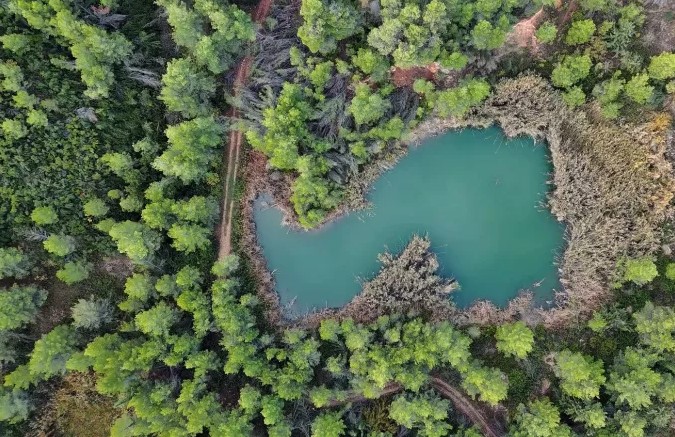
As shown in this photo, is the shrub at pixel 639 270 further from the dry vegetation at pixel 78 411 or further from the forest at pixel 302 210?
the dry vegetation at pixel 78 411

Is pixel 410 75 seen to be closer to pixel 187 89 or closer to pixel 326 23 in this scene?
pixel 326 23

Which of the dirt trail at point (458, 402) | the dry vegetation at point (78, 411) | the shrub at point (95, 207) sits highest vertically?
the shrub at point (95, 207)

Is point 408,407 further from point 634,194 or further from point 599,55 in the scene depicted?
point 599,55

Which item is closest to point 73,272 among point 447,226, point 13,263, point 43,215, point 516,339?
point 13,263

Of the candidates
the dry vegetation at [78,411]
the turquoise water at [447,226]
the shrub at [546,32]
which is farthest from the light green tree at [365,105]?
the dry vegetation at [78,411]

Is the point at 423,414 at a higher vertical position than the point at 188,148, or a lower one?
lower
